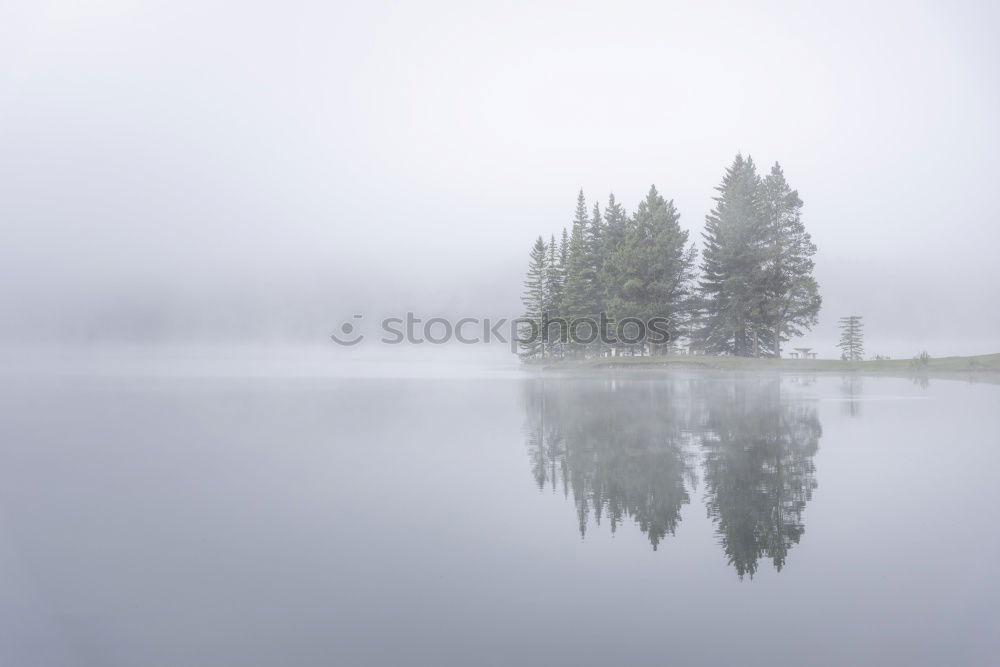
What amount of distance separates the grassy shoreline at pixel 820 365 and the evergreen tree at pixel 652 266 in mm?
3639

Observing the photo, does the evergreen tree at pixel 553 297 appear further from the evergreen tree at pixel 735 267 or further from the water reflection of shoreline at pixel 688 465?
the water reflection of shoreline at pixel 688 465

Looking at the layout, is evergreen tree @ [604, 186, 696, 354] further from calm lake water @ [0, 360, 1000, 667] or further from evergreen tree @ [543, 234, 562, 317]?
calm lake water @ [0, 360, 1000, 667]

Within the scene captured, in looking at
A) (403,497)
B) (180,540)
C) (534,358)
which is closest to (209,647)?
(180,540)

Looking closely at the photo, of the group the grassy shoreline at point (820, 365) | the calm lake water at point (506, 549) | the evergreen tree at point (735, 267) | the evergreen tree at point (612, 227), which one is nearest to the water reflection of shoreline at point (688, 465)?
the calm lake water at point (506, 549)

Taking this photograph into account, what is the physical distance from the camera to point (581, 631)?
4.32 m

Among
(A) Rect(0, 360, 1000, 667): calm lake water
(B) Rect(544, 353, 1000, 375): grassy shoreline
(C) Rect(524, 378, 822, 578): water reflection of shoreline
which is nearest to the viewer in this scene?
(A) Rect(0, 360, 1000, 667): calm lake water

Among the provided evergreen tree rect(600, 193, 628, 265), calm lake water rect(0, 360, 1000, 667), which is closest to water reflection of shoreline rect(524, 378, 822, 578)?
calm lake water rect(0, 360, 1000, 667)

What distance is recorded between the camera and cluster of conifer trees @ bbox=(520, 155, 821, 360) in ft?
140

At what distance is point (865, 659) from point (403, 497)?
5.03 metres

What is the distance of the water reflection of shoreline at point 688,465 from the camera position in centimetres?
641

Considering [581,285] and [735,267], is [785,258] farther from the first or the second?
[581,285]

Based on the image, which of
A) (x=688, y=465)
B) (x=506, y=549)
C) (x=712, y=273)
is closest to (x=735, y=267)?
(x=712, y=273)

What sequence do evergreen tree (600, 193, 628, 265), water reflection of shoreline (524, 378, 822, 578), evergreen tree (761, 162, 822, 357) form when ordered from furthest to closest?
evergreen tree (600, 193, 628, 265)
evergreen tree (761, 162, 822, 357)
water reflection of shoreline (524, 378, 822, 578)

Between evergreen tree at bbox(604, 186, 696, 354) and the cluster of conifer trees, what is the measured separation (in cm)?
7
